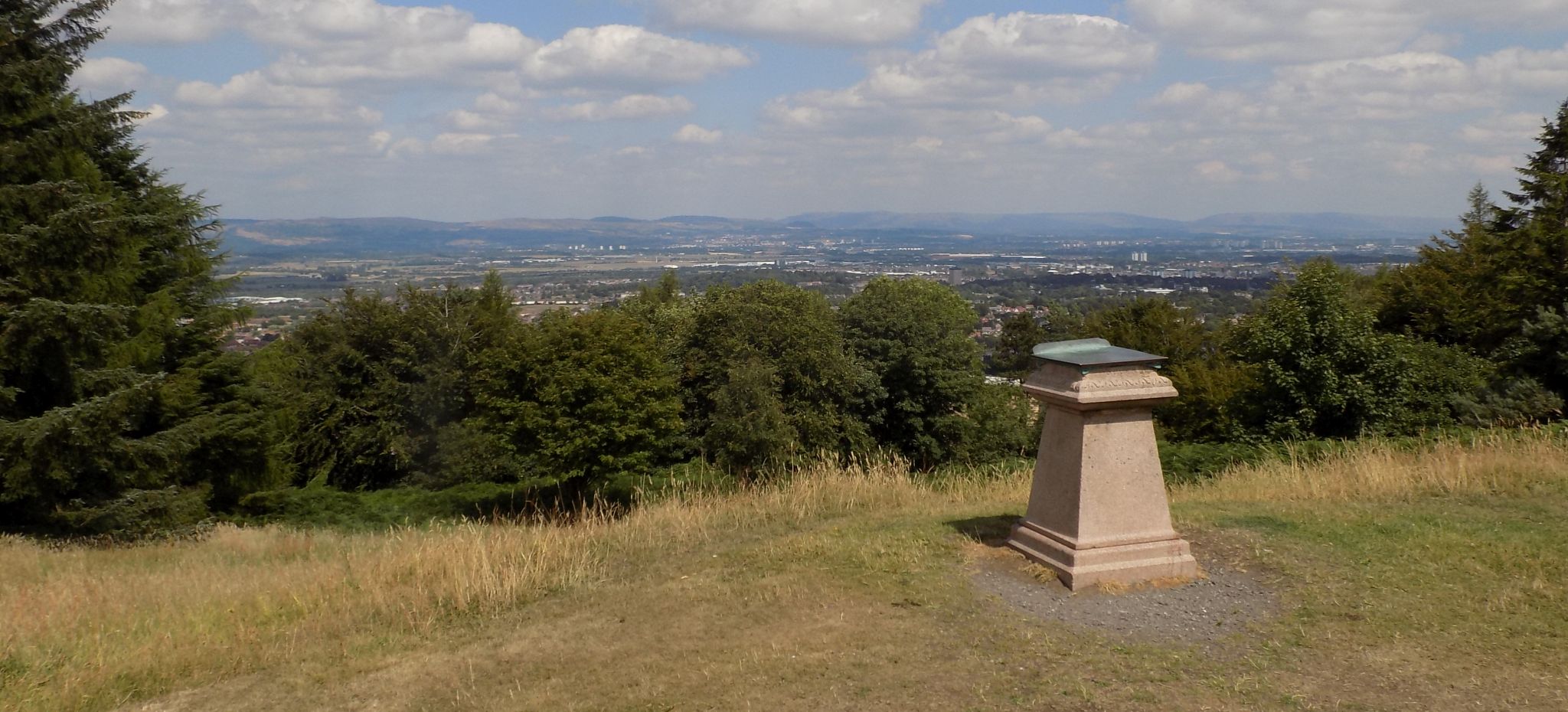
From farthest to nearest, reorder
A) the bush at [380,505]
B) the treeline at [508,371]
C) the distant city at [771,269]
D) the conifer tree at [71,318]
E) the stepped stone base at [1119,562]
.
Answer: the distant city at [771,269], the bush at [380,505], the treeline at [508,371], the conifer tree at [71,318], the stepped stone base at [1119,562]

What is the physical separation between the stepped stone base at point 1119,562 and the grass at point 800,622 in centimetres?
58

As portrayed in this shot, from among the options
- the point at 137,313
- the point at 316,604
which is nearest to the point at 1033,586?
the point at 316,604

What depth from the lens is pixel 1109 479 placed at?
653 cm

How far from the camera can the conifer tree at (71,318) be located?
12.4 m

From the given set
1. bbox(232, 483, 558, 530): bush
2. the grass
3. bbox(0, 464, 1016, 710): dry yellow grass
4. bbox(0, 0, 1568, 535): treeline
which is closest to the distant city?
bbox(0, 0, 1568, 535): treeline

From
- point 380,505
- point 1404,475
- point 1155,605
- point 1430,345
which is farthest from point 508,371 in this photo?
point 1430,345

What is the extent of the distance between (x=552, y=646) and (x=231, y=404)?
15.4m

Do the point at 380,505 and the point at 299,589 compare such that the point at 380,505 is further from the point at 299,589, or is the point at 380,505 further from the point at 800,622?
the point at 800,622

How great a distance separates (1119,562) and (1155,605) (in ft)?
1.43

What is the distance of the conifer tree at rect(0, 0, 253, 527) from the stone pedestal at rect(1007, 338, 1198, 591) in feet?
40.0

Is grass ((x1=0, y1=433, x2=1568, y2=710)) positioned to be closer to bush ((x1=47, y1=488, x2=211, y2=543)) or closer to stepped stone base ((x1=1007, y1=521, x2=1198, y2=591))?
stepped stone base ((x1=1007, y1=521, x2=1198, y2=591))

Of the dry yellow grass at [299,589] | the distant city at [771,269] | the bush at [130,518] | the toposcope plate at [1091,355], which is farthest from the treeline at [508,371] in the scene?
the toposcope plate at [1091,355]

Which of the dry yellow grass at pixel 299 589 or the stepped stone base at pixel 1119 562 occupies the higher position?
the stepped stone base at pixel 1119 562

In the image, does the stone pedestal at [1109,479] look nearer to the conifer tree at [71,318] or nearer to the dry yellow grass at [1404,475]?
the dry yellow grass at [1404,475]
